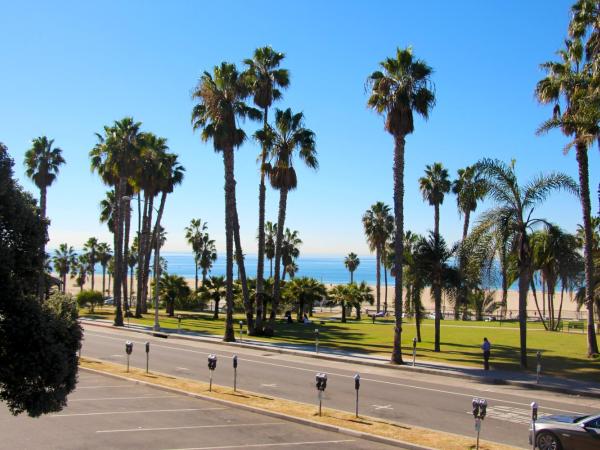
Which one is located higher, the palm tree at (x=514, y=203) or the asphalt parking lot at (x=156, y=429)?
the palm tree at (x=514, y=203)

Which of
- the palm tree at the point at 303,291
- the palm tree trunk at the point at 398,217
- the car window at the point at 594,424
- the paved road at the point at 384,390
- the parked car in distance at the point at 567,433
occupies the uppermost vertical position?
the palm tree trunk at the point at 398,217

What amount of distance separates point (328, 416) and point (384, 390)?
5.12m

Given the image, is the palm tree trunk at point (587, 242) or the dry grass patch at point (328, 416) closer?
the dry grass patch at point (328, 416)

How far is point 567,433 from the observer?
11.7m

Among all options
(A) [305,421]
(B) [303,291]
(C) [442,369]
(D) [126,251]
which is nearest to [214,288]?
(B) [303,291]

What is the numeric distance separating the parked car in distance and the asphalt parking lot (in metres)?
3.14

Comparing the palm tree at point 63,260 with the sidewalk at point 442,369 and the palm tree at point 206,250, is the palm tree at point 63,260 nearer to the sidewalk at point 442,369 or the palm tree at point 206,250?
the palm tree at point 206,250

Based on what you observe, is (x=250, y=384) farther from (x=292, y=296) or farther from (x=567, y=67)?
(x=292, y=296)

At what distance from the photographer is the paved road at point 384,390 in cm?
1523

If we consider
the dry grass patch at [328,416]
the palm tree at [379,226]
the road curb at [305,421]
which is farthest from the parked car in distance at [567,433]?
the palm tree at [379,226]

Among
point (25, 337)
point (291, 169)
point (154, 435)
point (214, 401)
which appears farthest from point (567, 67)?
point (25, 337)

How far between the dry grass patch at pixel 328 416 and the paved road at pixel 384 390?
2.60 feet

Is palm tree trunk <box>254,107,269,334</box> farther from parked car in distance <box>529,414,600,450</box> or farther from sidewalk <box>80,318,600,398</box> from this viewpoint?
parked car in distance <box>529,414,600,450</box>

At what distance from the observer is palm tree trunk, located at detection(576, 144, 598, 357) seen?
88.8ft
